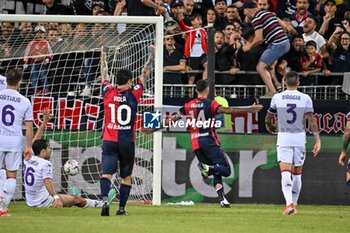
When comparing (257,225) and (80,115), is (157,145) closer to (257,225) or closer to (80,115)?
(80,115)

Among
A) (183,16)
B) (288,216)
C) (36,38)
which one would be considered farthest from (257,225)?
(183,16)

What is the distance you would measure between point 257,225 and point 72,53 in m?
→ 8.10

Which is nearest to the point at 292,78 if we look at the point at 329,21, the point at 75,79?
the point at 75,79

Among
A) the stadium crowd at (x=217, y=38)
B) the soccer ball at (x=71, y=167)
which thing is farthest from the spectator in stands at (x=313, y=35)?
the soccer ball at (x=71, y=167)

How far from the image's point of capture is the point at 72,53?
23094mm

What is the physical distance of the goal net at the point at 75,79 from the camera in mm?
22328

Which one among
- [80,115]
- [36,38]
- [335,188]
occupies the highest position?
[36,38]

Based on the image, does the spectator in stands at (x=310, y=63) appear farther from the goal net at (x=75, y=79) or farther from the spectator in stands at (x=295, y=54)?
the goal net at (x=75, y=79)

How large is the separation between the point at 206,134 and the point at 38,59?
438 centimetres

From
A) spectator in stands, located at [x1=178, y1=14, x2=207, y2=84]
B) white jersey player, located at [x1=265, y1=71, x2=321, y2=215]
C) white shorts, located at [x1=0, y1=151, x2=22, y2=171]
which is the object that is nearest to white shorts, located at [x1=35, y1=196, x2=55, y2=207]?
white shorts, located at [x1=0, y1=151, x2=22, y2=171]

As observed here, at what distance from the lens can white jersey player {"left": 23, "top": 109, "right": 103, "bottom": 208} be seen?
19.6 m

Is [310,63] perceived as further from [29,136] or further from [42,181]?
[29,136]

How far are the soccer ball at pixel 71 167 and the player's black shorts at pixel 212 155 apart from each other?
2360 mm

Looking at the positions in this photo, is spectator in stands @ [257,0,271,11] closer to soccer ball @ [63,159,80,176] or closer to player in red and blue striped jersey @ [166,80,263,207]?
player in red and blue striped jersey @ [166,80,263,207]
